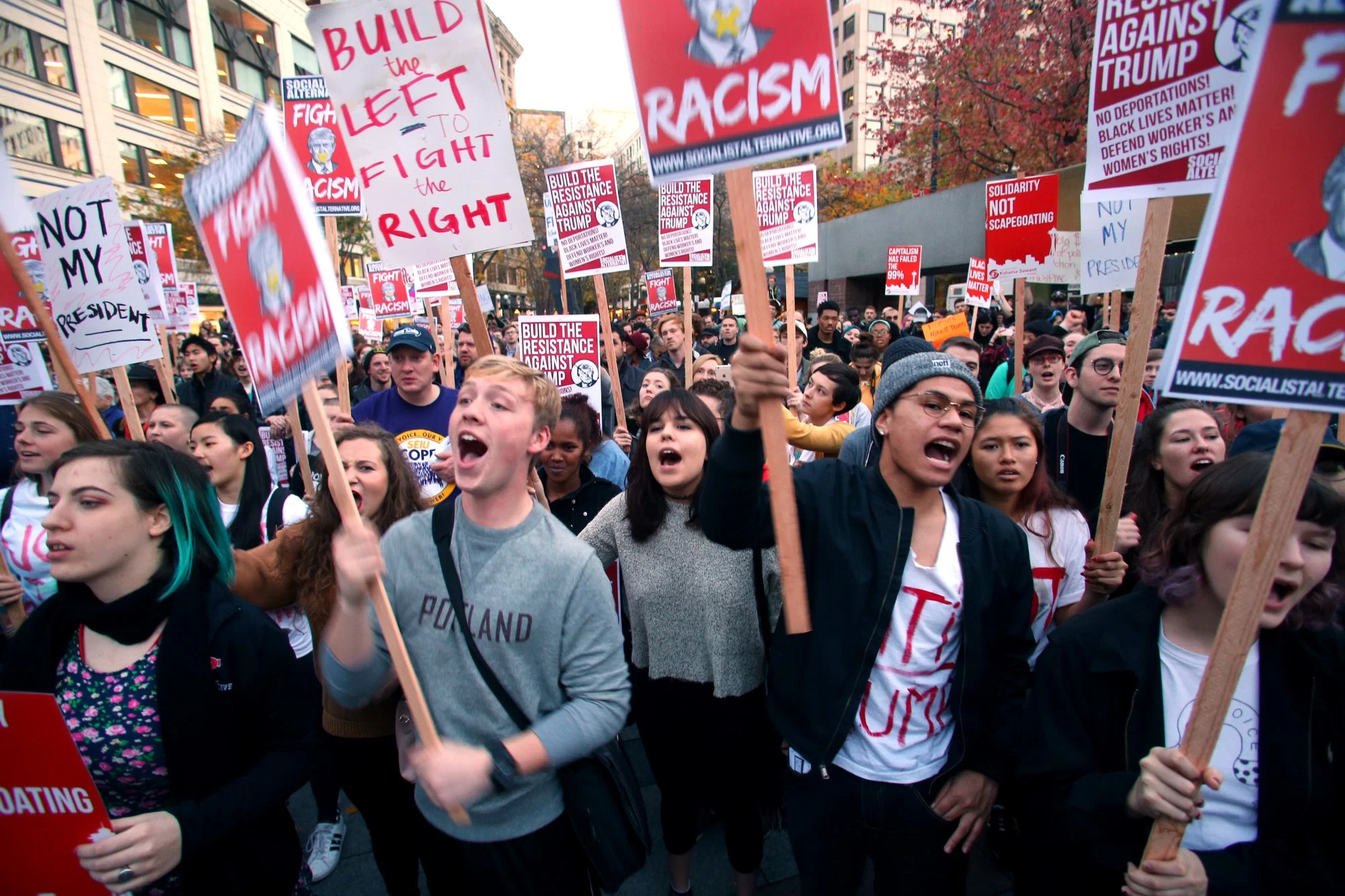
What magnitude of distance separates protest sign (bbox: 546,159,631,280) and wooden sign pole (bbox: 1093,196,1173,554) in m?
4.33

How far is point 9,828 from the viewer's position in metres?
1.58

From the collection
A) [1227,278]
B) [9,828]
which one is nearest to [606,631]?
[9,828]

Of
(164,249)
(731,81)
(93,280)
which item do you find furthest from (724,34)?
(164,249)

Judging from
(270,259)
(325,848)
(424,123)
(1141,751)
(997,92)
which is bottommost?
(325,848)

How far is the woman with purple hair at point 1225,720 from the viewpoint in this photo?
1.57 m

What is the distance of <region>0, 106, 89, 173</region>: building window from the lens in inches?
936

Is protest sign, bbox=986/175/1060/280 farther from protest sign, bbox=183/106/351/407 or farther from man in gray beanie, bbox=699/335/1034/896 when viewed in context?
protest sign, bbox=183/106/351/407

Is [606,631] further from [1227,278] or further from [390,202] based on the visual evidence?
[390,202]

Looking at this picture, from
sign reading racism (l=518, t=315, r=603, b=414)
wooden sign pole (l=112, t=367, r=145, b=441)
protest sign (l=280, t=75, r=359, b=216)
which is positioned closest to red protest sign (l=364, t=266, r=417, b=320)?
protest sign (l=280, t=75, r=359, b=216)

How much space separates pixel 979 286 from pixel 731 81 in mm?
8011

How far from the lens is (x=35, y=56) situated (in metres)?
24.2

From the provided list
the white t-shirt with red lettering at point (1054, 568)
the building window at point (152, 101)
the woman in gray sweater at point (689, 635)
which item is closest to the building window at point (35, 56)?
the building window at point (152, 101)

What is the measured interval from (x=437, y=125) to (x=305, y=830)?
3362 mm

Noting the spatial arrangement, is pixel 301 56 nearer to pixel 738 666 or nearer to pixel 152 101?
pixel 152 101
